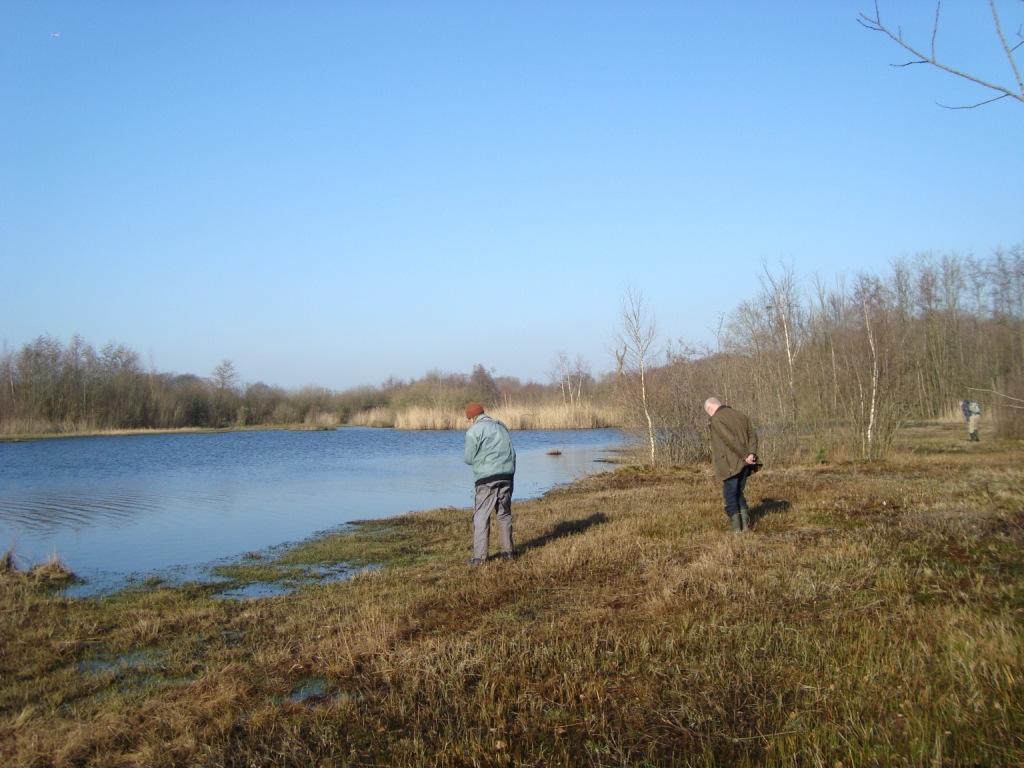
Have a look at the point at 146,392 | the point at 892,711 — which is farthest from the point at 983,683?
the point at 146,392

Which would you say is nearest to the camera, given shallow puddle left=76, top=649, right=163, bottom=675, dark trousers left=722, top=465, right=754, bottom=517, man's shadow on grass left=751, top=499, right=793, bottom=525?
shallow puddle left=76, top=649, right=163, bottom=675

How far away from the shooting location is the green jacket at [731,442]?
10.3m

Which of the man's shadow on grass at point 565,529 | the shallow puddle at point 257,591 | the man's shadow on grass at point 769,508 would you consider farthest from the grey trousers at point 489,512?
the man's shadow on grass at point 769,508

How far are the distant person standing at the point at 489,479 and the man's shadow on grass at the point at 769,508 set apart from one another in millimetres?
3705

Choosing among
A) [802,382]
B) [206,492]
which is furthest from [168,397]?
[802,382]

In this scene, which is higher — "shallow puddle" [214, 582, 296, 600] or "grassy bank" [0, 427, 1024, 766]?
"grassy bank" [0, 427, 1024, 766]

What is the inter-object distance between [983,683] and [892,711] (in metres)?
0.65

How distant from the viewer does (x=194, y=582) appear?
10664 millimetres

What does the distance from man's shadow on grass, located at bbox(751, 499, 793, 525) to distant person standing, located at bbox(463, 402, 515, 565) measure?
3.71 meters

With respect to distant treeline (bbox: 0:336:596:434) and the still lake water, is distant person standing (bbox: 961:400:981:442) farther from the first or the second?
distant treeline (bbox: 0:336:596:434)

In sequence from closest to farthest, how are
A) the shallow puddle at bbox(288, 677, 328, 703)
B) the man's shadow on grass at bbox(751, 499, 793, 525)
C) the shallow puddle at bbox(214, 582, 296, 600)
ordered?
1. the shallow puddle at bbox(288, 677, 328, 703)
2. the shallow puddle at bbox(214, 582, 296, 600)
3. the man's shadow on grass at bbox(751, 499, 793, 525)

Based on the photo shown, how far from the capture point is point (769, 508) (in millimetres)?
12234

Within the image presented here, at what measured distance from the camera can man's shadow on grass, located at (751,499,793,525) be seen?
37.9ft

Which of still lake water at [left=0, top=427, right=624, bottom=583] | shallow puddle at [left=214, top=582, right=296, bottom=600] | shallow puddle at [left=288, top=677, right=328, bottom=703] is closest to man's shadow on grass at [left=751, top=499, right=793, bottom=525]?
shallow puddle at [left=214, top=582, right=296, bottom=600]
